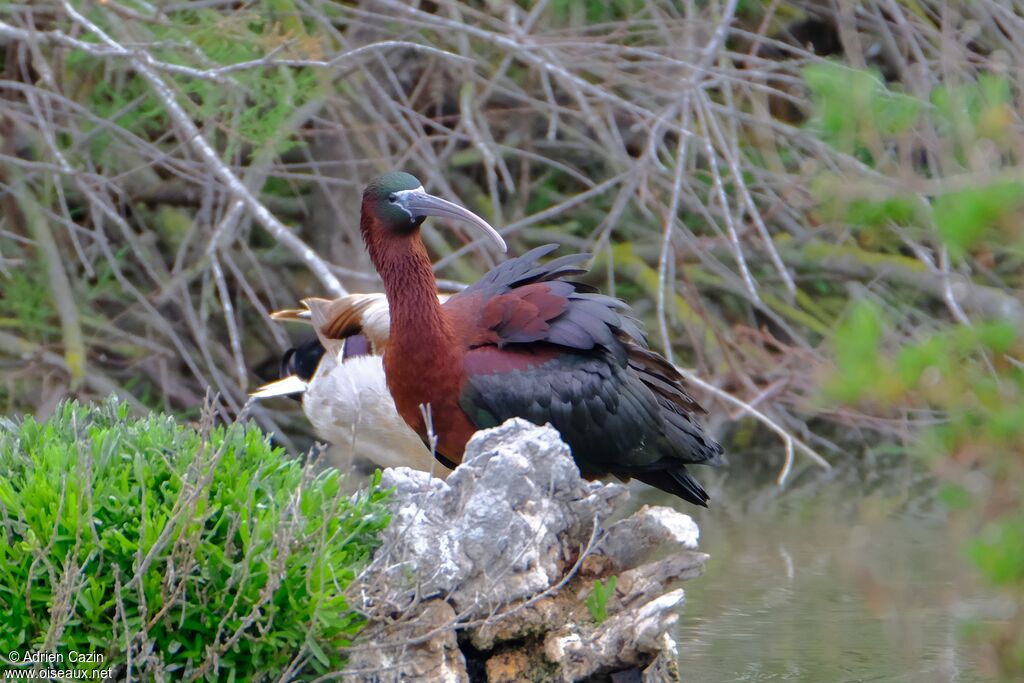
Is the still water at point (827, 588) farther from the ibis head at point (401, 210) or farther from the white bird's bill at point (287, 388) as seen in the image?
the white bird's bill at point (287, 388)

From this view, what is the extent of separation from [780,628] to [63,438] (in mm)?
2960

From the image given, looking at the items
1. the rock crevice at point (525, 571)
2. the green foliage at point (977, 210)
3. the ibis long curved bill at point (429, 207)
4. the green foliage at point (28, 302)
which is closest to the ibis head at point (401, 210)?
the ibis long curved bill at point (429, 207)

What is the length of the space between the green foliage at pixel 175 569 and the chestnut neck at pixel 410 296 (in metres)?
1.77

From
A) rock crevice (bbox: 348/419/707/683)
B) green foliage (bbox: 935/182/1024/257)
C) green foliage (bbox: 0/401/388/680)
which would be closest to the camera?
green foliage (bbox: 935/182/1024/257)

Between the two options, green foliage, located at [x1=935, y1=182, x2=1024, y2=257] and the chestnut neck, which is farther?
the chestnut neck

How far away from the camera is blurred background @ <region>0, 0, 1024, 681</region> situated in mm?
6125

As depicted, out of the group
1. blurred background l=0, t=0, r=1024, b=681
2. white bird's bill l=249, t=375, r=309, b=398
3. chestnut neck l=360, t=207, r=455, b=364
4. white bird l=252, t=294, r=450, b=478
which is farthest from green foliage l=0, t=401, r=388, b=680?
white bird's bill l=249, t=375, r=309, b=398

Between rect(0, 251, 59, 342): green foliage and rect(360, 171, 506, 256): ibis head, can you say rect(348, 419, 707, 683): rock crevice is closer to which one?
rect(360, 171, 506, 256): ibis head

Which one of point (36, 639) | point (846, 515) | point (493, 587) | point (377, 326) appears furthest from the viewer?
point (846, 515)

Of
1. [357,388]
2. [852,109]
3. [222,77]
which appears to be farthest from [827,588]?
[852,109]

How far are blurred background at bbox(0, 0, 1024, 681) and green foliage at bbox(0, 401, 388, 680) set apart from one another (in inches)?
74.0

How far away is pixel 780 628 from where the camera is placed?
18.6 ft

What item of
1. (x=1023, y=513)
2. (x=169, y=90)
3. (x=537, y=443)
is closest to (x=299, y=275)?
(x=169, y=90)

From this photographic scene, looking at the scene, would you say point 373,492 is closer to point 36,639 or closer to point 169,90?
point 36,639
